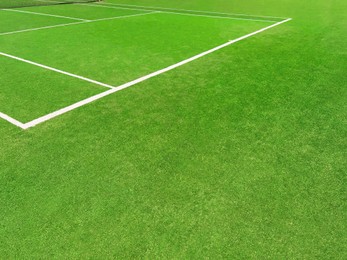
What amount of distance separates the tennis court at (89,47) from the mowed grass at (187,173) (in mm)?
463

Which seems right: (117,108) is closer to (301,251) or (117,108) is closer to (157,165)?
(157,165)

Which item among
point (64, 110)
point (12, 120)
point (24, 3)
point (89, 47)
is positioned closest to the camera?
point (12, 120)

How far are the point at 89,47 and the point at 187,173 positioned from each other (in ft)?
22.8

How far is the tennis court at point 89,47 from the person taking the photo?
20.4 ft

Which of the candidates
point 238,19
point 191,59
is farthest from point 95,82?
point 238,19

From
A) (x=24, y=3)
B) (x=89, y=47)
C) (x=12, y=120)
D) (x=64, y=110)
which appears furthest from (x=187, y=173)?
(x=24, y=3)

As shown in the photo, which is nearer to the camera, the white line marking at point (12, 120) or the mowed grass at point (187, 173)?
the mowed grass at point (187, 173)

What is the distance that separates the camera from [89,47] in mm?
9656

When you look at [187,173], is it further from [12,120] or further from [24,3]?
[24,3]

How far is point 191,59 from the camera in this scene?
863 cm

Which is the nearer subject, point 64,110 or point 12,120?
point 12,120

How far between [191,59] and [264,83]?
244 cm

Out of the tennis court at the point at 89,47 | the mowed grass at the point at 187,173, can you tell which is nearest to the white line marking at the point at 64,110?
the tennis court at the point at 89,47

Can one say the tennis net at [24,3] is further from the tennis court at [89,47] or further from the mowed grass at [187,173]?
the mowed grass at [187,173]
